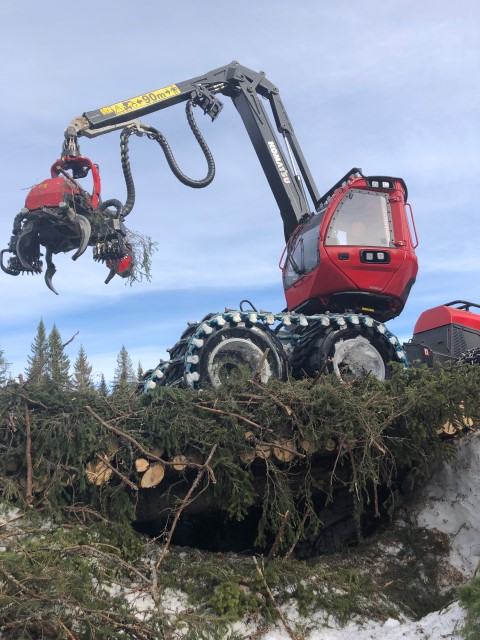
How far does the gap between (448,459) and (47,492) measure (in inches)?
132

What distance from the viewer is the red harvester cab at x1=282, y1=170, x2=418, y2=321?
24.3 ft

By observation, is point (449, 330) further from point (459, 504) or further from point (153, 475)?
point (153, 475)

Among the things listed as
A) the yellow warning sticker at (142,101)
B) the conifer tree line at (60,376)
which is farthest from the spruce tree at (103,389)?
the yellow warning sticker at (142,101)

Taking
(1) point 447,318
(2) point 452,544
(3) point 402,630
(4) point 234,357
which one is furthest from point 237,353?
(1) point 447,318

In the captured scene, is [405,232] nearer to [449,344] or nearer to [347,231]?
[347,231]

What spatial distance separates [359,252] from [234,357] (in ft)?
6.68

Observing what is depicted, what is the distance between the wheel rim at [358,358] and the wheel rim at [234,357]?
750 millimetres

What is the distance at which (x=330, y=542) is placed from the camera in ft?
20.1

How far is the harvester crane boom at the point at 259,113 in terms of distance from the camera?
27.3 feet

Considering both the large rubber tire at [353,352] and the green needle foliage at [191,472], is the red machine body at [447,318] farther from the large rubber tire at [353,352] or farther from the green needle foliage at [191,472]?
the green needle foliage at [191,472]

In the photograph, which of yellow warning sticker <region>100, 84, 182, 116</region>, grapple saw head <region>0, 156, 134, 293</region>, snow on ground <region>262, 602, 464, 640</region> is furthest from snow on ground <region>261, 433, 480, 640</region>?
yellow warning sticker <region>100, 84, 182, 116</region>

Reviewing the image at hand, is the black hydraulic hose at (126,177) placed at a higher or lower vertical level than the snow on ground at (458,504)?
higher

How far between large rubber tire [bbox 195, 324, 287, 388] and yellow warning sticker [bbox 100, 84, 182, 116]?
311cm

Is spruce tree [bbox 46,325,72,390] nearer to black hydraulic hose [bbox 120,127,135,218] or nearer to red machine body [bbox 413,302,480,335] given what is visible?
black hydraulic hose [bbox 120,127,135,218]
